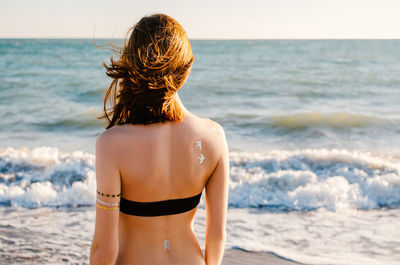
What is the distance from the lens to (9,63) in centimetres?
2455

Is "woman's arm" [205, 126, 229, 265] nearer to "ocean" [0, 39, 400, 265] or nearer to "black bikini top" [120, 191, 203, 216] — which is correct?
"black bikini top" [120, 191, 203, 216]

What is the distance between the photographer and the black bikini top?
1.53 m

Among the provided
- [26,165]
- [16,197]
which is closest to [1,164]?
[26,165]

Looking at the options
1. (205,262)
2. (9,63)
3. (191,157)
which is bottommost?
(9,63)

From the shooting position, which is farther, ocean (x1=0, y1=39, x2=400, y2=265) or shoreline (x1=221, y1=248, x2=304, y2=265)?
ocean (x1=0, y1=39, x2=400, y2=265)

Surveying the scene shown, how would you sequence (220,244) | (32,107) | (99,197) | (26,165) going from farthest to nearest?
(32,107) < (26,165) < (220,244) < (99,197)

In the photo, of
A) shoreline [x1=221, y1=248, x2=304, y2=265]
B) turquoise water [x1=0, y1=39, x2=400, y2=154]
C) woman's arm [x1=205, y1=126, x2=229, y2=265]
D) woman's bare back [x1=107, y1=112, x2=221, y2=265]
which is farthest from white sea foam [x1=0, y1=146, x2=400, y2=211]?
woman's bare back [x1=107, y1=112, x2=221, y2=265]

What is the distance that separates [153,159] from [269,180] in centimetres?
560

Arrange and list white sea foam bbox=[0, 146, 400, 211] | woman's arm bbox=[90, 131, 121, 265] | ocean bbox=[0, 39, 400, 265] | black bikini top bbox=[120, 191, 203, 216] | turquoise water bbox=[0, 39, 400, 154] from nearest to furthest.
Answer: woman's arm bbox=[90, 131, 121, 265], black bikini top bbox=[120, 191, 203, 216], ocean bbox=[0, 39, 400, 265], white sea foam bbox=[0, 146, 400, 211], turquoise water bbox=[0, 39, 400, 154]

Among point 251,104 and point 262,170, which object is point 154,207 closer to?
point 262,170

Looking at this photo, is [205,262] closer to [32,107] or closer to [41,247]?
[41,247]

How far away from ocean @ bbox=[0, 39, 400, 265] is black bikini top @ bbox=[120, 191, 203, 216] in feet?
1.93

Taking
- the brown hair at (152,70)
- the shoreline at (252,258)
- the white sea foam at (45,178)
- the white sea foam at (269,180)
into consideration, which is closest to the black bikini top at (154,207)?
the brown hair at (152,70)

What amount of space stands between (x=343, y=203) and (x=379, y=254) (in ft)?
5.62
